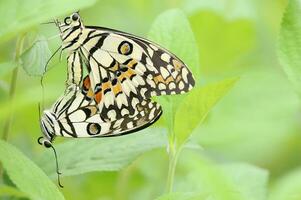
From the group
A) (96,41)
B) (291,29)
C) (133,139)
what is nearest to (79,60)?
(96,41)

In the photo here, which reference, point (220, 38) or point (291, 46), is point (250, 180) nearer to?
point (291, 46)

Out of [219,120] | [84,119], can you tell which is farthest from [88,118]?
[219,120]

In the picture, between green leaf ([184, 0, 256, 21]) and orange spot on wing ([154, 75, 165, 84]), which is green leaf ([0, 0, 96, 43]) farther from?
green leaf ([184, 0, 256, 21])

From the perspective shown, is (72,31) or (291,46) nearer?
(291,46)

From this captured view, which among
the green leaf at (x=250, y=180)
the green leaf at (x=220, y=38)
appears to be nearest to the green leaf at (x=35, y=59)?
the green leaf at (x=250, y=180)

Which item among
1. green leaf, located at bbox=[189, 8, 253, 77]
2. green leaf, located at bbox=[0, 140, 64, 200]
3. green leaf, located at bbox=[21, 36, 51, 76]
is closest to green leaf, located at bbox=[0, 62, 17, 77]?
green leaf, located at bbox=[21, 36, 51, 76]

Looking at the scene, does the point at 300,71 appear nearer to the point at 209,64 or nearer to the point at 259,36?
the point at 209,64

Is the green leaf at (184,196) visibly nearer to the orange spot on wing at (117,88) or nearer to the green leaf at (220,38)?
the orange spot on wing at (117,88)
